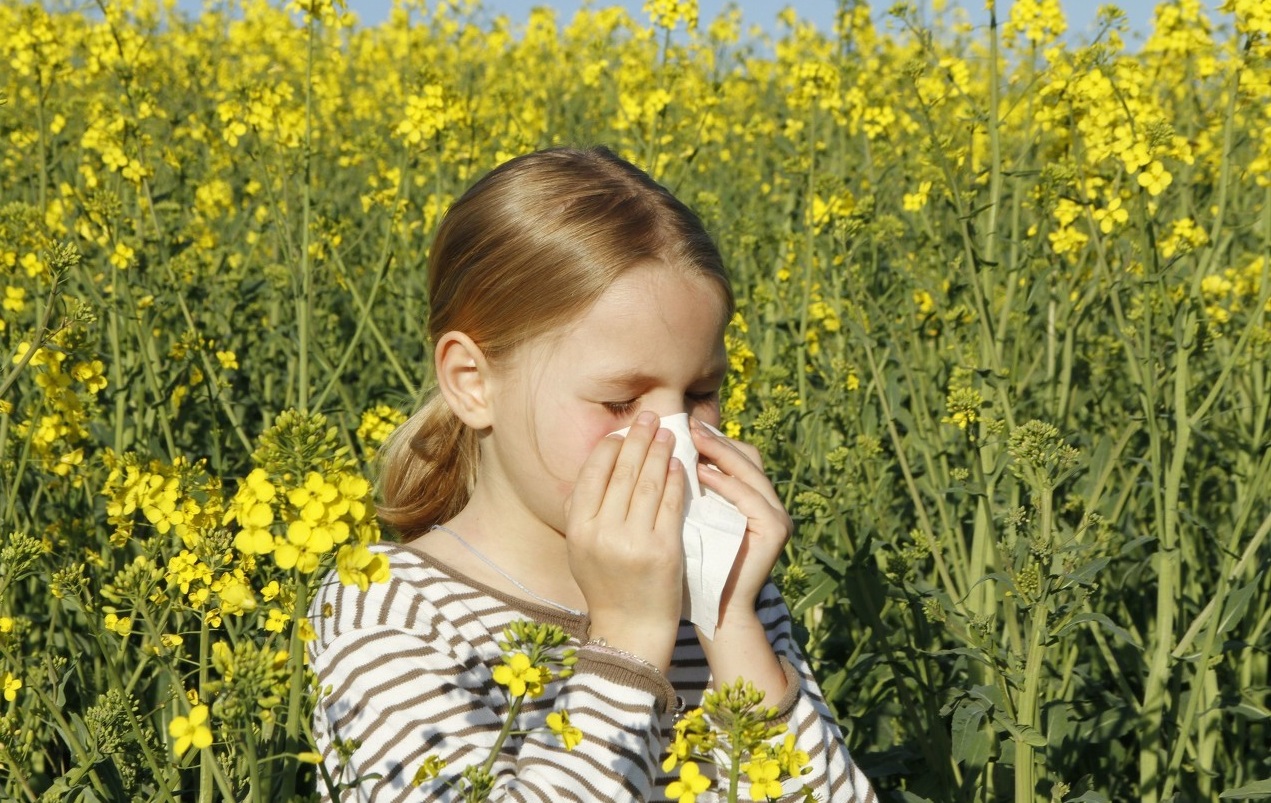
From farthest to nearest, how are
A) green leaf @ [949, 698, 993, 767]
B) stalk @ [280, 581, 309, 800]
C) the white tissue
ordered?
green leaf @ [949, 698, 993, 767], the white tissue, stalk @ [280, 581, 309, 800]

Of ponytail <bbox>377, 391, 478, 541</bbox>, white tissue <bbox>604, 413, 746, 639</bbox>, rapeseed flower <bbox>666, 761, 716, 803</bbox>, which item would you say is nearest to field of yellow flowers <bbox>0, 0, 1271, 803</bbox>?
ponytail <bbox>377, 391, 478, 541</bbox>

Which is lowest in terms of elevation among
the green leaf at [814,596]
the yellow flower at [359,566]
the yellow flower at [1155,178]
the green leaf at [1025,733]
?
the green leaf at [814,596]

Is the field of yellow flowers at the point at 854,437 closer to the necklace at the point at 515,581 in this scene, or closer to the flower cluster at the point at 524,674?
the flower cluster at the point at 524,674

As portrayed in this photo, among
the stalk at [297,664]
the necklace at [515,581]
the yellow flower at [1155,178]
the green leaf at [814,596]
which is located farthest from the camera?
the yellow flower at [1155,178]

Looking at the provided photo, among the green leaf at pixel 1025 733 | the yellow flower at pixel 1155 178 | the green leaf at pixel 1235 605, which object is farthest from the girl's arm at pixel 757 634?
the yellow flower at pixel 1155 178

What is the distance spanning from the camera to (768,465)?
9.79 feet

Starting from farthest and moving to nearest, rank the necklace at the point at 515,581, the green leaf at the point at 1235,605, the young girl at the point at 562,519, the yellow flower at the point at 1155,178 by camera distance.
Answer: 1. the yellow flower at the point at 1155,178
2. the green leaf at the point at 1235,605
3. the necklace at the point at 515,581
4. the young girl at the point at 562,519

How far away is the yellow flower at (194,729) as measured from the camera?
110cm

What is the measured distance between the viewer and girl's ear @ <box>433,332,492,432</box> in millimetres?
1853

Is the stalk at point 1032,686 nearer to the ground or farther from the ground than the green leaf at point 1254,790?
farther from the ground

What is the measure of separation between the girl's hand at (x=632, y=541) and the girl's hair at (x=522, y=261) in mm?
270

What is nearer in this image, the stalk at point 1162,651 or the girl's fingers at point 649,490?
the girl's fingers at point 649,490

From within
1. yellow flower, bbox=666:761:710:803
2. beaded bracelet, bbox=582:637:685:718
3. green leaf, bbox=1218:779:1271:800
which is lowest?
green leaf, bbox=1218:779:1271:800

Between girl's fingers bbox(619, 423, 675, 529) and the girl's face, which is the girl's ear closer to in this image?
the girl's face
